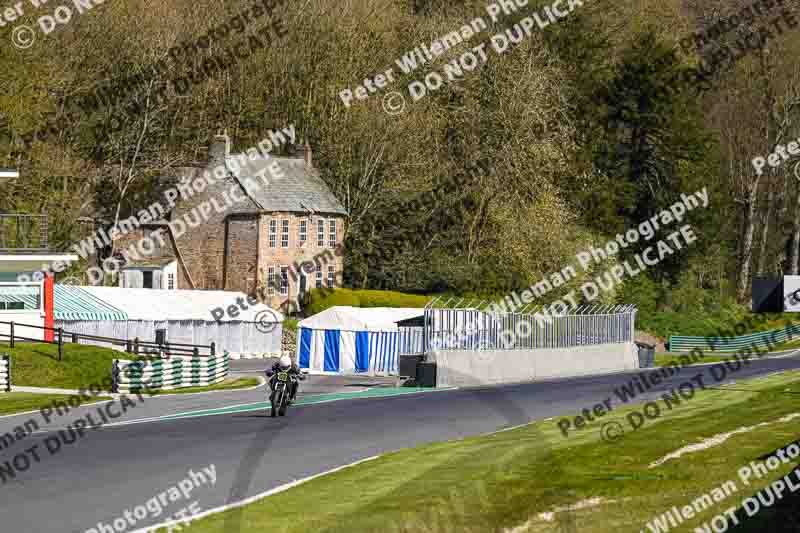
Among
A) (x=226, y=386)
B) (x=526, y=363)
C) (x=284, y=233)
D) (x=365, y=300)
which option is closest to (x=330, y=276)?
(x=284, y=233)

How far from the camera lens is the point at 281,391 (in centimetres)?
2962

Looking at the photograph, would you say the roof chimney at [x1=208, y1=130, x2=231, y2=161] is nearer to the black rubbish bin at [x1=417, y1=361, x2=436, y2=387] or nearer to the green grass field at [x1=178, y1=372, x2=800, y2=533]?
the black rubbish bin at [x1=417, y1=361, x2=436, y2=387]

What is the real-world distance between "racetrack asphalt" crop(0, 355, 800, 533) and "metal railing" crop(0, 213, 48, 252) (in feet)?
41.6

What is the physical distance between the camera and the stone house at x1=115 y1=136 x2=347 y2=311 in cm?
7381

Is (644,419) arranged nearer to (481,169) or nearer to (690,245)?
(481,169)

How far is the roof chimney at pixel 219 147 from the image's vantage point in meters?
73.2

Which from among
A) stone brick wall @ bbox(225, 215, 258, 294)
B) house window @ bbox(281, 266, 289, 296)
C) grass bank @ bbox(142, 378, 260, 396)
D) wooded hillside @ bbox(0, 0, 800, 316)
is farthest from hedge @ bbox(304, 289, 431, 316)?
grass bank @ bbox(142, 378, 260, 396)

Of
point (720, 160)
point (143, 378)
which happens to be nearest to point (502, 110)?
point (720, 160)

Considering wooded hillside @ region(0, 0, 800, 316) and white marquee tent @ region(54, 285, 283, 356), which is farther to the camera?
wooded hillside @ region(0, 0, 800, 316)

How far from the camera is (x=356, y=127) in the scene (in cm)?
7925

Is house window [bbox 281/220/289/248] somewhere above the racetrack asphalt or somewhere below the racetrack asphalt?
above

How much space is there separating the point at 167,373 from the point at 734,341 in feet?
171

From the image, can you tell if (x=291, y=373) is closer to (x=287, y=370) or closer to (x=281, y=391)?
(x=287, y=370)

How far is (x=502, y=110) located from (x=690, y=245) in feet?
58.7
